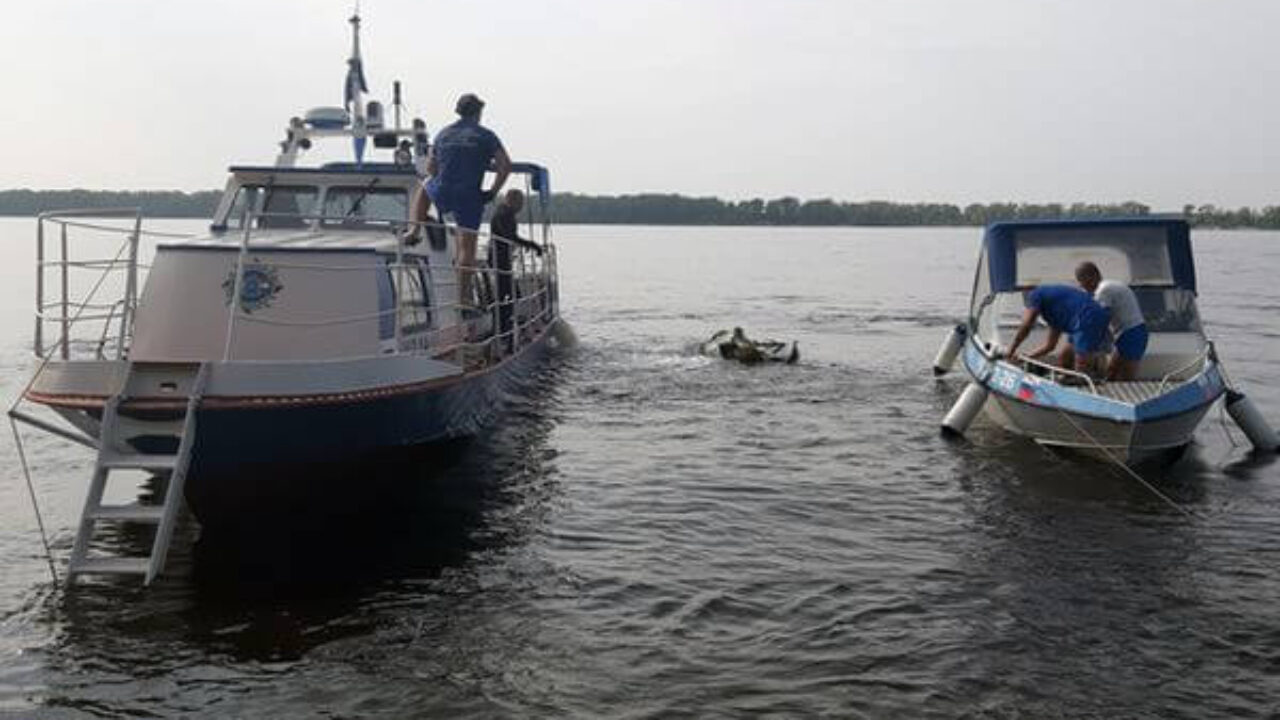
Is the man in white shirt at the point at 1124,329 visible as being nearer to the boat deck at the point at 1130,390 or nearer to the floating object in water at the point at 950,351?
the boat deck at the point at 1130,390

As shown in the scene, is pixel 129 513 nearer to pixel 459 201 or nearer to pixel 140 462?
pixel 140 462

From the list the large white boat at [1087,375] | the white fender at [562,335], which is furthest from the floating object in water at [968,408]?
the white fender at [562,335]

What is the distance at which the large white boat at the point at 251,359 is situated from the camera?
27.4ft

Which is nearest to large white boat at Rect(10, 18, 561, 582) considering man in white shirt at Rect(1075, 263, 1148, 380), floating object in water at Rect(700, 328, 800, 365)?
man in white shirt at Rect(1075, 263, 1148, 380)

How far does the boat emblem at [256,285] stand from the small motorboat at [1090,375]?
8.17 meters

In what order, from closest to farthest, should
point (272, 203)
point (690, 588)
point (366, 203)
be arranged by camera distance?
point (690, 588)
point (272, 203)
point (366, 203)

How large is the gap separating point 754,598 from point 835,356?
50.4 ft

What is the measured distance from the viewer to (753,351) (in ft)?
69.4

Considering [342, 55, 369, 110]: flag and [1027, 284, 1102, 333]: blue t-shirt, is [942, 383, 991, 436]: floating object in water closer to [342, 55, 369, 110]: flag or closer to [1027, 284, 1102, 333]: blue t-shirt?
[1027, 284, 1102, 333]: blue t-shirt

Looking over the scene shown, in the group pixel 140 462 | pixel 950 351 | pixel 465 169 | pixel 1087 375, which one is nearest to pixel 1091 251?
pixel 1087 375

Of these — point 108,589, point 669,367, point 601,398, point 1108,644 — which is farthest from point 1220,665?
point 669,367

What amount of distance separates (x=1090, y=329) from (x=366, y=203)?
27.7 feet

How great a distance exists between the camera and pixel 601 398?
17391 millimetres

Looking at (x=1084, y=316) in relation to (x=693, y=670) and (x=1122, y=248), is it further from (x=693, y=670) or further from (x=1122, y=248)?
(x=693, y=670)
